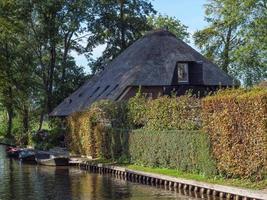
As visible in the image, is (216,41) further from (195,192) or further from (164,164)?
(195,192)

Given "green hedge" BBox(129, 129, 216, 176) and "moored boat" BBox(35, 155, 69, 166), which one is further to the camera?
"moored boat" BBox(35, 155, 69, 166)

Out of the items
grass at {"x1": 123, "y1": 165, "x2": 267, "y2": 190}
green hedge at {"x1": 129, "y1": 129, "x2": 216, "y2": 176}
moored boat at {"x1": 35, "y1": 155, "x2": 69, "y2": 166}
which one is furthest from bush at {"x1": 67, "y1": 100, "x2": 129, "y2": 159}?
grass at {"x1": 123, "y1": 165, "x2": 267, "y2": 190}

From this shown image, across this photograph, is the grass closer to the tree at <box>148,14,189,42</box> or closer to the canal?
the canal

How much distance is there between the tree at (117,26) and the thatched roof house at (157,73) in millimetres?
16623

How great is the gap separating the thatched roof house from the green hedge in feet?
50.2

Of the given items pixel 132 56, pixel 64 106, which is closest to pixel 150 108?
pixel 132 56

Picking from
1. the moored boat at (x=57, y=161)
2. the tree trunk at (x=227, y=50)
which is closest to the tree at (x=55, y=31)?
the tree trunk at (x=227, y=50)

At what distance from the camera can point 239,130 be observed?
3161cm

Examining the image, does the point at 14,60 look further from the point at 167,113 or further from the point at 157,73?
the point at 167,113

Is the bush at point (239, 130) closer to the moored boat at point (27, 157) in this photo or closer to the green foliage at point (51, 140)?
the moored boat at point (27, 157)

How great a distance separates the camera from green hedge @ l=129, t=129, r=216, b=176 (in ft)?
115

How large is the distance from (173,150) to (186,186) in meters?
4.89

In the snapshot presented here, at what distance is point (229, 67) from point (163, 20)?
84.1ft

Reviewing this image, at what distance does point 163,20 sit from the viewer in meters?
110
